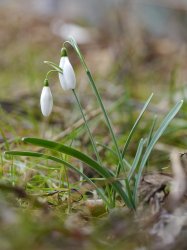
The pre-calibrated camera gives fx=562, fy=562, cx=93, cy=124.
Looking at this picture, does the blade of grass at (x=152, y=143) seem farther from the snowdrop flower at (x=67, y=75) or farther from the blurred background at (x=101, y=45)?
the blurred background at (x=101, y=45)

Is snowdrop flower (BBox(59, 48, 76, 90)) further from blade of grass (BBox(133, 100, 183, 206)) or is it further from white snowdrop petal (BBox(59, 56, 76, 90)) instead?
blade of grass (BBox(133, 100, 183, 206))

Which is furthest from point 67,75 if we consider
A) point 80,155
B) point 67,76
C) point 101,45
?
point 101,45

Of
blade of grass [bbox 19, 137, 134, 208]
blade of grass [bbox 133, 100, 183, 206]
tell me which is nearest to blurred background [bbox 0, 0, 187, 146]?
blade of grass [bbox 133, 100, 183, 206]

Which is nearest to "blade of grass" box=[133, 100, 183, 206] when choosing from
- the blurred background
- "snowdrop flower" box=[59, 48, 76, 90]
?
"snowdrop flower" box=[59, 48, 76, 90]

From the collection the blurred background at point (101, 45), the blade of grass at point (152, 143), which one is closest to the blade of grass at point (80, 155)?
the blade of grass at point (152, 143)

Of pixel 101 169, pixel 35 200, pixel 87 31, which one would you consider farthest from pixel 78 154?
pixel 87 31

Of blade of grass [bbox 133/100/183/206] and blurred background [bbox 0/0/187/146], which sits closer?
blade of grass [bbox 133/100/183/206]

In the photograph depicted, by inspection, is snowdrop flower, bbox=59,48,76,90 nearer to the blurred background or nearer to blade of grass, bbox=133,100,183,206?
blade of grass, bbox=133,100,183,206

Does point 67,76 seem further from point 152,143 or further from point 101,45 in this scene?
point 101,45

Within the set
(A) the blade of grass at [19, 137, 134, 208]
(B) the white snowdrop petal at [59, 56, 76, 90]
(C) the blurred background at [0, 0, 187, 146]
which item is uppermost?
(C) the blurred background at [0, 0, 187, 146]

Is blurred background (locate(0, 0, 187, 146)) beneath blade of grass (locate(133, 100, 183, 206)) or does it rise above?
above
